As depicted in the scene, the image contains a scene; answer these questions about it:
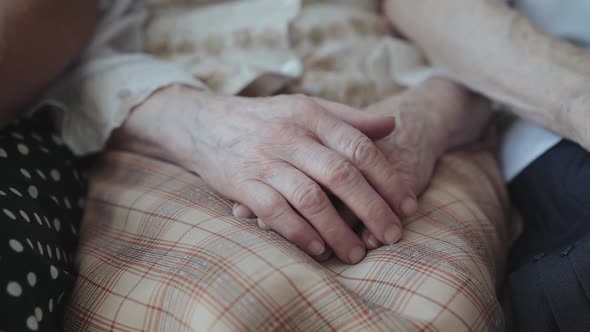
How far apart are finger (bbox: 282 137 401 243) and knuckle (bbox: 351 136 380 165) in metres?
0.01

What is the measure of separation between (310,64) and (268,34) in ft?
0.32

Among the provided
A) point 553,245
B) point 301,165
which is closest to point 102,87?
point 301,165

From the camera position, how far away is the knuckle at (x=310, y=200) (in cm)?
60

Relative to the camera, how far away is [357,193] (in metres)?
0.61

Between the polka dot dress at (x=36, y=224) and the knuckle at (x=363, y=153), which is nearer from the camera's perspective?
the polka dot dress at (x=36, y=224)

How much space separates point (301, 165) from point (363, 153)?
0.26 feet

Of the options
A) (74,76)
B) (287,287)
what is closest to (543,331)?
(287,287)

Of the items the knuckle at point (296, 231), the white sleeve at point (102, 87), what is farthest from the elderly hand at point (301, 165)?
the white sleeve at point (102, 87)

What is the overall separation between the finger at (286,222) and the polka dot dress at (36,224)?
25cm

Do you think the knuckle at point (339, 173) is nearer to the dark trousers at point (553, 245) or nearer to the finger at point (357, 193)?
the finger at point (357, 193)


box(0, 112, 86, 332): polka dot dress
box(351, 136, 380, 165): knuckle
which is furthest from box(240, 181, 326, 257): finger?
box(0, 112, 86, 332): polka dot dress

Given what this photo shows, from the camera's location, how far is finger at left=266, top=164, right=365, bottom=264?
1.98 feet

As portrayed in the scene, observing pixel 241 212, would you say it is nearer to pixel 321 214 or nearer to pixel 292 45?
pixel 321 214

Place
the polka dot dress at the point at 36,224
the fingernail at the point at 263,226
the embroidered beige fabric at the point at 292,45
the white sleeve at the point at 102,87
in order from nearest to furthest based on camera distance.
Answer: the polka dot dress at the point at 36,224 < the fingernail at the point at 263,226 < the white sleeve at the point at 102,87 < the embroidered beige fabric at the point at 292,45
